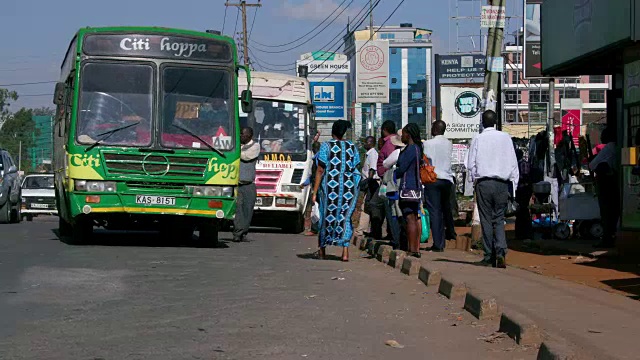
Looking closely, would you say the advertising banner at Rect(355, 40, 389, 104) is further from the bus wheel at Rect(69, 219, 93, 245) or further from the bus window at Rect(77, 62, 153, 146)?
the bus window at Rect(77, 62, 153, 146)

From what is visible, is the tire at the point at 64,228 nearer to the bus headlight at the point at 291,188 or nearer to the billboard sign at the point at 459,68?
the bus headlight at the point at 291,188

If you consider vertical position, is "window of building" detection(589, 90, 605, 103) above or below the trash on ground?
above

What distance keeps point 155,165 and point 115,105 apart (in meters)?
1.06

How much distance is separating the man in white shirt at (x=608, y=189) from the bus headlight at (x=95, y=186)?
6824 mm

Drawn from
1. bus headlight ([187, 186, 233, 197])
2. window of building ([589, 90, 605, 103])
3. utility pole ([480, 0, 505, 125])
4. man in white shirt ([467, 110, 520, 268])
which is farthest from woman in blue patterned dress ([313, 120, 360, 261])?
window of building ([589, 90, 605, 103])

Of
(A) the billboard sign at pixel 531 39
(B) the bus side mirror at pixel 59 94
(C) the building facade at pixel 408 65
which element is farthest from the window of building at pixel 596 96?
(B) the bus side mirror at pixel 59 94

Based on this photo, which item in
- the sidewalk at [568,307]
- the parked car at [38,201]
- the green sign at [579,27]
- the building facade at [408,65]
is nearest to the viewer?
the sidewalk at [568,307]

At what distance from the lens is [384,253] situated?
13.9m

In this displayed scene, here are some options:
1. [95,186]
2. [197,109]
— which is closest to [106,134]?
[95,186]

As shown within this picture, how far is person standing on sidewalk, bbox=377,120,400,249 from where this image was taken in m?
14.4

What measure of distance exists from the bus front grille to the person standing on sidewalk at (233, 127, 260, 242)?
93.6 inches

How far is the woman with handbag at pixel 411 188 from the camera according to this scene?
13.3 m

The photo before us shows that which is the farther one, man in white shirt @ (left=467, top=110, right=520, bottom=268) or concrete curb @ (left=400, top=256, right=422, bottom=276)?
man in white shirt @ (left=467, top=110, right=520, bottom=268)

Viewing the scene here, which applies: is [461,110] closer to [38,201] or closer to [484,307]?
[38,201]
